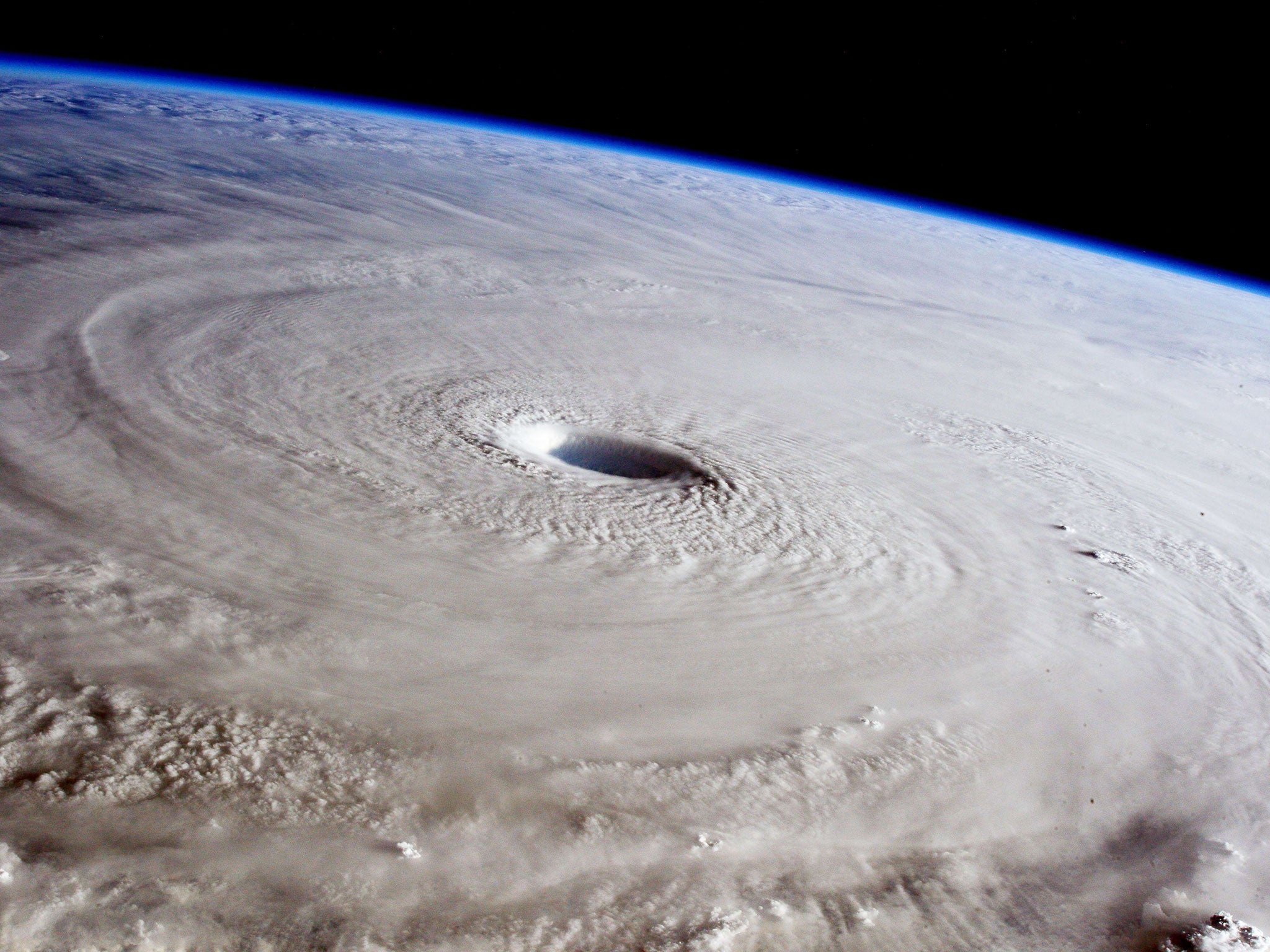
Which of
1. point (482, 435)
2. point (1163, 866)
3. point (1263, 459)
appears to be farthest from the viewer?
point (1263, 459)

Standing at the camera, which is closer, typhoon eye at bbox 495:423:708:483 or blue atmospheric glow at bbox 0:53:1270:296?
typhoon eye at bbox 495:423:708:483

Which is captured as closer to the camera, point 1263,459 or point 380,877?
point 380,877

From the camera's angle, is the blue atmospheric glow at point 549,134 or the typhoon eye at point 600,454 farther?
the blue atmospheric glow at point 549,134

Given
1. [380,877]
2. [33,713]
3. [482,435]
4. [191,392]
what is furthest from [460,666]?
[191,392]

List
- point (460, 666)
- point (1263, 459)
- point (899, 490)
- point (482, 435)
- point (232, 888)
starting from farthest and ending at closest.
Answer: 1. point (1263, 459)
2. point (899, 490)
3. point (482, 435)
4. point (460, 666)
5. point (232, 888)

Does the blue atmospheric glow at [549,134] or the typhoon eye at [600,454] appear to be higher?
the blue atmospheric glow at [549,134]

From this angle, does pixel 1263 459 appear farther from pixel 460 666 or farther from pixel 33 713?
pixel 33 713

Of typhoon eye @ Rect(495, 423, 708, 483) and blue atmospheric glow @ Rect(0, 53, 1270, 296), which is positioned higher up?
blue atmospheric glow @ Rect(0, 53, 1270, 296)

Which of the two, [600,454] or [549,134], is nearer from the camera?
[600,454]
